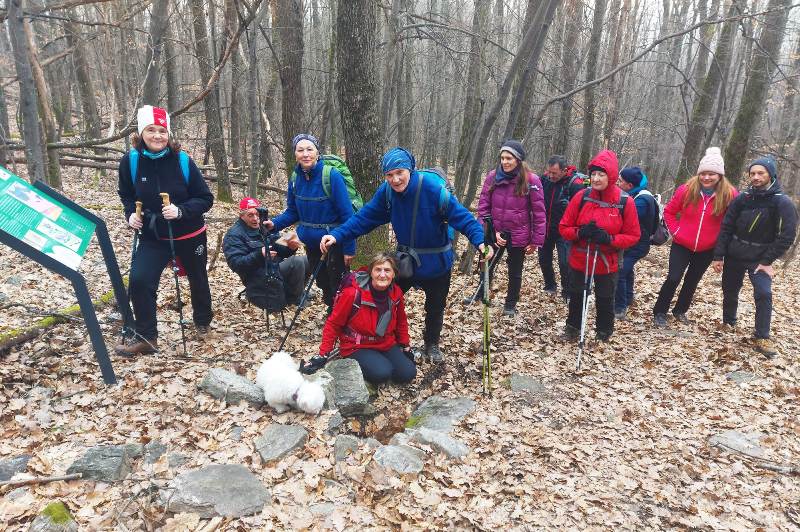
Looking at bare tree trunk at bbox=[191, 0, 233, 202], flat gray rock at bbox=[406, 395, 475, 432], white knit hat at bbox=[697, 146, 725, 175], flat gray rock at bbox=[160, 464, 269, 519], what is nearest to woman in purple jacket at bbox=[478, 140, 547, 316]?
white knit hat at bbox=[697, 146, 725, 175]

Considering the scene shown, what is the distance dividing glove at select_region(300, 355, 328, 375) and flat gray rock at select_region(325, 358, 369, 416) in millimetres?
84

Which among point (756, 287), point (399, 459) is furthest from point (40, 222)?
point (756, 287)

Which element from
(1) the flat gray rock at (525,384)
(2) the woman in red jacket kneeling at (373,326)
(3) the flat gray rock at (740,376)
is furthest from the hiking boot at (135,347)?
(3) the flat gray rock at (740,376)

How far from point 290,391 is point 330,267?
1853 mm

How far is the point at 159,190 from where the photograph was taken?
15.0 feet

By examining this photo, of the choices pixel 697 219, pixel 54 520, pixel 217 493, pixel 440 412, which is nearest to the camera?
pixel 54 520

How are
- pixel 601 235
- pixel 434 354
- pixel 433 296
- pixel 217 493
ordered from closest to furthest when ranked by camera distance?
pixel 217 493 < pixel 433 296 < pixel 601 235 < pixel 434 354

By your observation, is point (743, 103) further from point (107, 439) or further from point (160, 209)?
point (107, 439)

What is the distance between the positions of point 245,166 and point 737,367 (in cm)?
1474

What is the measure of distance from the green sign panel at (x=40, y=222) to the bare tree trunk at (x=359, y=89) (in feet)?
11.7

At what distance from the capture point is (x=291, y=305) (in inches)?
257

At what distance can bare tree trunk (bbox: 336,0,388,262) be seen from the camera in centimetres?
616

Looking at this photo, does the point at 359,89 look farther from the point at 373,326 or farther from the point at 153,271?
the point at 153,271

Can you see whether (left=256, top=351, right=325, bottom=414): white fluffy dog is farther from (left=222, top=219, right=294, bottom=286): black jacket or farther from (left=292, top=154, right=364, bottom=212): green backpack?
(left=292, top=154, right=364, bottom=212): green backpack
